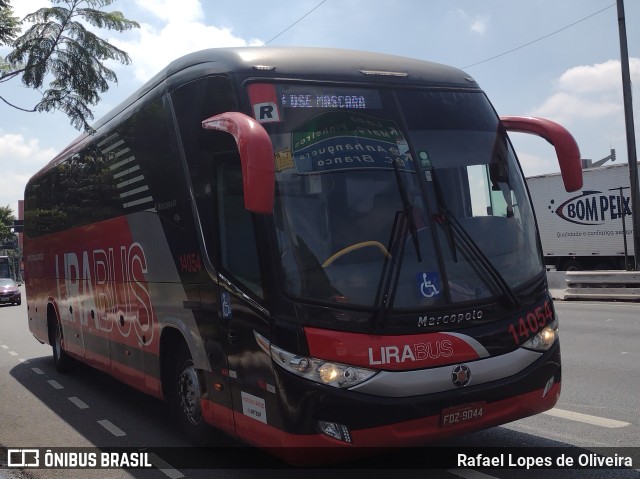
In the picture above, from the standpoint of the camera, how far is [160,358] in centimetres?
672

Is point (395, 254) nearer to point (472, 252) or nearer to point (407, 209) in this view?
point (407, 209)

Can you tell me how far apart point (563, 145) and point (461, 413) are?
2.36 m

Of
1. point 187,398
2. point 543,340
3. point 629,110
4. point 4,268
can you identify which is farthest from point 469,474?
point 4,268

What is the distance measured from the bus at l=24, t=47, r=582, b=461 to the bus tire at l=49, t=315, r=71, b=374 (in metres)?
5.51

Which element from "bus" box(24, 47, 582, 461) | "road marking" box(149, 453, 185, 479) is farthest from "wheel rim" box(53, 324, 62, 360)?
"road marking" box(149, 453, 185, 479)

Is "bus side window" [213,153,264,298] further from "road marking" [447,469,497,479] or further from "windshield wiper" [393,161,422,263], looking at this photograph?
"road marking" [447,469,497,479]

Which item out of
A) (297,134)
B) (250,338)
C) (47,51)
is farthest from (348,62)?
(47,51)

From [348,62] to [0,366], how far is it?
391 inches

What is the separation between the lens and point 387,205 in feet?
15.9

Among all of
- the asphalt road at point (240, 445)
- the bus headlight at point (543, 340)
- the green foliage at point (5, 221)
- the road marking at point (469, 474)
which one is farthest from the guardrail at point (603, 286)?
the green foliage at point (5, 221)

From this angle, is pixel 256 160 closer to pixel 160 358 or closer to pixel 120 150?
pixel 160 358

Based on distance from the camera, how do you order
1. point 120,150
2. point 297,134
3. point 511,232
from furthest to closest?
1. point 120,150
2. point 511,232
3. point 297,134

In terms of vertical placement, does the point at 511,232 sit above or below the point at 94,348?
above

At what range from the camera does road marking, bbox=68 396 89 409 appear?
8621 mm
